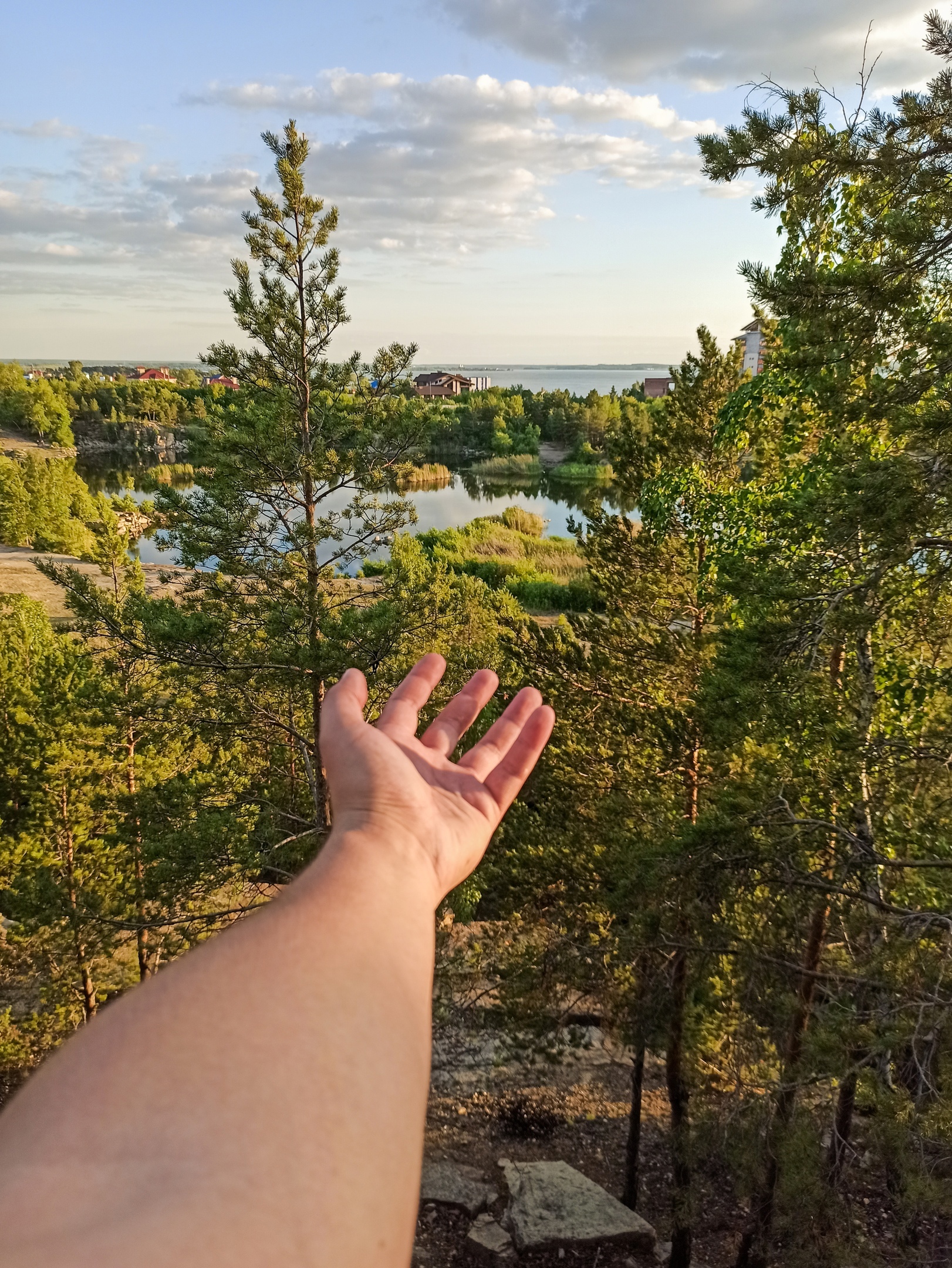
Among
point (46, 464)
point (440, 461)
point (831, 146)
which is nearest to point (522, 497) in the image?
point (440, 461)

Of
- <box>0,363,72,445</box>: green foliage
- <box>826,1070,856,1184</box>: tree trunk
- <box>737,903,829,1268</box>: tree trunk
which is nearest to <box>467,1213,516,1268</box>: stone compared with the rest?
<box>737,903,829,1268</box>: tree trunk

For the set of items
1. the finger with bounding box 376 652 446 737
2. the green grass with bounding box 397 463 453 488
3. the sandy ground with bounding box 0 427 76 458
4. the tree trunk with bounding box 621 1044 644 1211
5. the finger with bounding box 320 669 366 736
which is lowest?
the tree trunk with bounding box 621 1044 644 1211

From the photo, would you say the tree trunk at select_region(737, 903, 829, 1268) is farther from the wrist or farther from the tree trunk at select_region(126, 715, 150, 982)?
the tree trunk at select_region(126, 715, 150, 982)

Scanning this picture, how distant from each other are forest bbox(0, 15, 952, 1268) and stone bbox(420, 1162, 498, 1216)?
5.39 ft

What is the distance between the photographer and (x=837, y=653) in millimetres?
6211

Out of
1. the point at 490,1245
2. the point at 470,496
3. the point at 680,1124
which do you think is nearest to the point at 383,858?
the point at 680,1124

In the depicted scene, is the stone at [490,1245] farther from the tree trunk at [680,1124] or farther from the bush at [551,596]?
the bush at [551,596]

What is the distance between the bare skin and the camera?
2.35 feet

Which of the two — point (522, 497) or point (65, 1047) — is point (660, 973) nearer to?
point (65, 1047)

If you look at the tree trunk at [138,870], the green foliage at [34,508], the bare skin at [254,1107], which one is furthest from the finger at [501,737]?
the green foliage at [34,508]

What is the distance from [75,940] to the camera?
9.31m

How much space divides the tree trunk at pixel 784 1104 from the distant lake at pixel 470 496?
3806cm

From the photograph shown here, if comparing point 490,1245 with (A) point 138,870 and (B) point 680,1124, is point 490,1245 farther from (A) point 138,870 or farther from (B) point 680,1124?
(A) point 138,870

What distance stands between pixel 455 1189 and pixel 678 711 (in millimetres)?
5874
